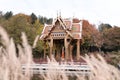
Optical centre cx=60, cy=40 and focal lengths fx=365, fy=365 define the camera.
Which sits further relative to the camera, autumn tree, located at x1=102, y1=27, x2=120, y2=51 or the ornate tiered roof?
autumn tree, located at x1=102, y1=27, x2=120, y2=51

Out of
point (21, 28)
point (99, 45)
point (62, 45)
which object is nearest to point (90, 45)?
point (99, 45)

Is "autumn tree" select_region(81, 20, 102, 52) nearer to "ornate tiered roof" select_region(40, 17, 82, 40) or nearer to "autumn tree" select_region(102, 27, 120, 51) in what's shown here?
"autumn tree" select_region(102, 27, 120, 51)

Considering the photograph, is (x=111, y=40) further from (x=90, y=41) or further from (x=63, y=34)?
(x=63, y=34)

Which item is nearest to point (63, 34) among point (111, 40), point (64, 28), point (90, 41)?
point (64, 28)

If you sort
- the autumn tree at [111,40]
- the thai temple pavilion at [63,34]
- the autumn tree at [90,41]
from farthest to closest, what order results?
the autumn tree at [111,40] < the autumn tree at [90,41] < the thai temple pavilion at [63,34]

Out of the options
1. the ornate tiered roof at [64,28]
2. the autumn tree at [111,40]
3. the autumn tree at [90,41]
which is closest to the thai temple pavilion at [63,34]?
the ornate tiered roof at [64,28]

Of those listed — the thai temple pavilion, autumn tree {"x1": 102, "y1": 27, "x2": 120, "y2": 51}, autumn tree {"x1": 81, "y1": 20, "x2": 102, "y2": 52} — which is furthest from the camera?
autumn tree {"x1": 102, "y1": 27, "x2": 120, "y2": 51}

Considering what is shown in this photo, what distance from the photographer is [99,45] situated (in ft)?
166

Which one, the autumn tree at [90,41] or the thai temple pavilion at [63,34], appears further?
the autumn tree at [90,41]

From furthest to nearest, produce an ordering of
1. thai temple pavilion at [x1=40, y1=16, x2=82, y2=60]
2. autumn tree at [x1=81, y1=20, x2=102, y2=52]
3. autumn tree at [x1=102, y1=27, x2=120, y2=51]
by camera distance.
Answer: autumn tree at [x1=102, y1=27, x2=120, y2=51] → autumn tree at [x1=81, y1=20, x2=102, y2=52] → thai temple pavilion at [x1=40, y1=16, x2=82, y2=60]

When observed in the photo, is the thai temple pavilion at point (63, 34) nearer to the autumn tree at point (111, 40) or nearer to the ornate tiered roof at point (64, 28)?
the ornate tiered roof at point (64, 28)

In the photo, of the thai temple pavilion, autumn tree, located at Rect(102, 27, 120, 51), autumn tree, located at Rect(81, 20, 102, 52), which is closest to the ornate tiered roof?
the thai temple pavilion

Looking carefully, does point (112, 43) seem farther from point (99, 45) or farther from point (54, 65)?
point (54, 65)

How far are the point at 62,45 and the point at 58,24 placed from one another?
2039mm
